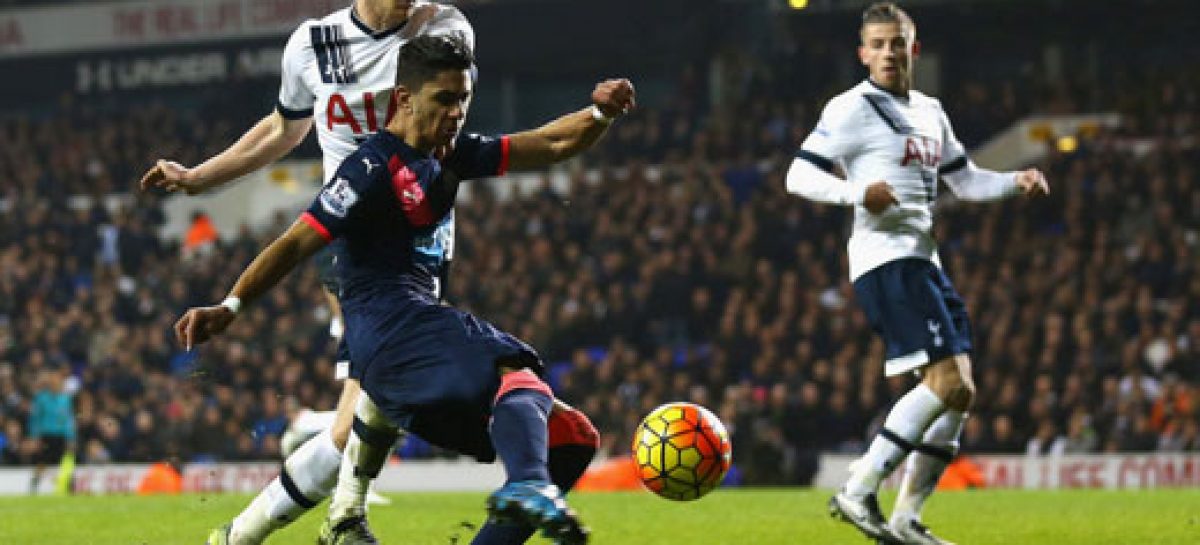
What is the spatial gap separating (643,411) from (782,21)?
9957 millimetres

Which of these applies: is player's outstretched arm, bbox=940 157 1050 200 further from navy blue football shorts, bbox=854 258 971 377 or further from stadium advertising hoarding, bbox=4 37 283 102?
stadium advertising hoarding, bbox=4 37 283 102

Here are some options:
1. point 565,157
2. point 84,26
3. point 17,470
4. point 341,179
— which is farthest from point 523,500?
point 84,26

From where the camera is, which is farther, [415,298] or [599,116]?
[599,116]

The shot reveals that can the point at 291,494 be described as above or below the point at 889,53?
below

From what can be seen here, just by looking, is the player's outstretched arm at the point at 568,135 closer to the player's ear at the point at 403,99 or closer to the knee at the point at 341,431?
the player's ear at the point at 403,99

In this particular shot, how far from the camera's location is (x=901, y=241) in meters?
7.68

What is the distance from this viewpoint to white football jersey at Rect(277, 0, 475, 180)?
293 inches

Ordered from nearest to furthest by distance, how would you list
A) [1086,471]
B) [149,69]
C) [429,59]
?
[429,59] → [1086,471] → [149,69]

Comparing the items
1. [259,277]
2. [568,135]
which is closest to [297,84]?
[568,135]

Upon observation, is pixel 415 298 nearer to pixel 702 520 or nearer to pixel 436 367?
pixel 436 367

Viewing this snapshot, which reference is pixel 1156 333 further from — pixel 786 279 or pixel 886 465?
pixel 886 465

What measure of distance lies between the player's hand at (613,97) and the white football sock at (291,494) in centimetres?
147

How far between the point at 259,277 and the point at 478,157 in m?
0.90

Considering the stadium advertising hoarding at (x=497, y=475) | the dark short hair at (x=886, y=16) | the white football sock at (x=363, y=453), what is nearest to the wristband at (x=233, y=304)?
the white football sock at (x=363, y=453)
